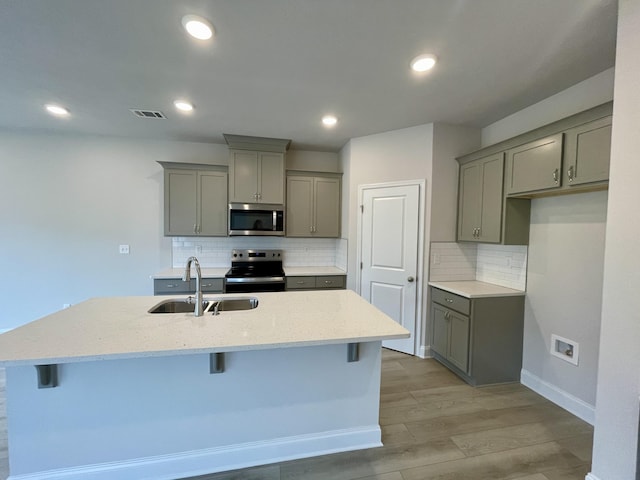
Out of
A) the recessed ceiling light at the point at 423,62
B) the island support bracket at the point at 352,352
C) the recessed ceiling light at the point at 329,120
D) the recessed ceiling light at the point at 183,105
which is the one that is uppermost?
the recessed ceiling light at the point at 329,120

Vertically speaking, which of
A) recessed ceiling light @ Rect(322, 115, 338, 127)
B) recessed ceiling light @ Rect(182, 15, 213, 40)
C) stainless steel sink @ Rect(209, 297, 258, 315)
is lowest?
stainless steel sink @ Rect(209, 297, 258, 315)

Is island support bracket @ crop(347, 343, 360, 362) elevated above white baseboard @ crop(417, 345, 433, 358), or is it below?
above

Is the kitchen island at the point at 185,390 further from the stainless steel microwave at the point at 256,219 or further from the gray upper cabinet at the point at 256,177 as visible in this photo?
the gray upper cabinet at the point at 256,177

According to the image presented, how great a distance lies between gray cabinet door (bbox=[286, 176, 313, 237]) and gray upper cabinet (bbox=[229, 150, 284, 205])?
196mm

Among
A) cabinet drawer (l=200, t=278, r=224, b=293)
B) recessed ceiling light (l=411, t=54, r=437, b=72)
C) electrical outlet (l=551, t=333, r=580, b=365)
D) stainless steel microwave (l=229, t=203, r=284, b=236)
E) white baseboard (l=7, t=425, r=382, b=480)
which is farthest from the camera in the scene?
stainless steel microwave (l=229, t=203, r=284, b=236)

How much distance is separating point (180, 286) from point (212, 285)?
375mm

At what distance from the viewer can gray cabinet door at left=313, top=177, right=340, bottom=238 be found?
12.9 feet

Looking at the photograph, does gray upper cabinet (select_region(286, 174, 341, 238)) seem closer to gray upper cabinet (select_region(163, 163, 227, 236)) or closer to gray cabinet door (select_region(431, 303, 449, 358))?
gray upper cabinet (select_region(163, 163, 227, 236))

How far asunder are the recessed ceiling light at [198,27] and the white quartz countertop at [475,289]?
2940mm

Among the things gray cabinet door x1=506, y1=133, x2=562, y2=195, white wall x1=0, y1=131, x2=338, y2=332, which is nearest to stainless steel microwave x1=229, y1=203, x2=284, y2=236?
white wall x1=0, y1=131, x2=338, y2=332

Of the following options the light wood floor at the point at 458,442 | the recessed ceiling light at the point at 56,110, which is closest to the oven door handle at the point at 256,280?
the light wood floor at the point at 458,442

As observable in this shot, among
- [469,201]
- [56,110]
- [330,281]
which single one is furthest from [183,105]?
[469,201]

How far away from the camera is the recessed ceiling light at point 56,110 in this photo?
2.80 m

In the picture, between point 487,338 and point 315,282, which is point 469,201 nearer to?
point 487,338
